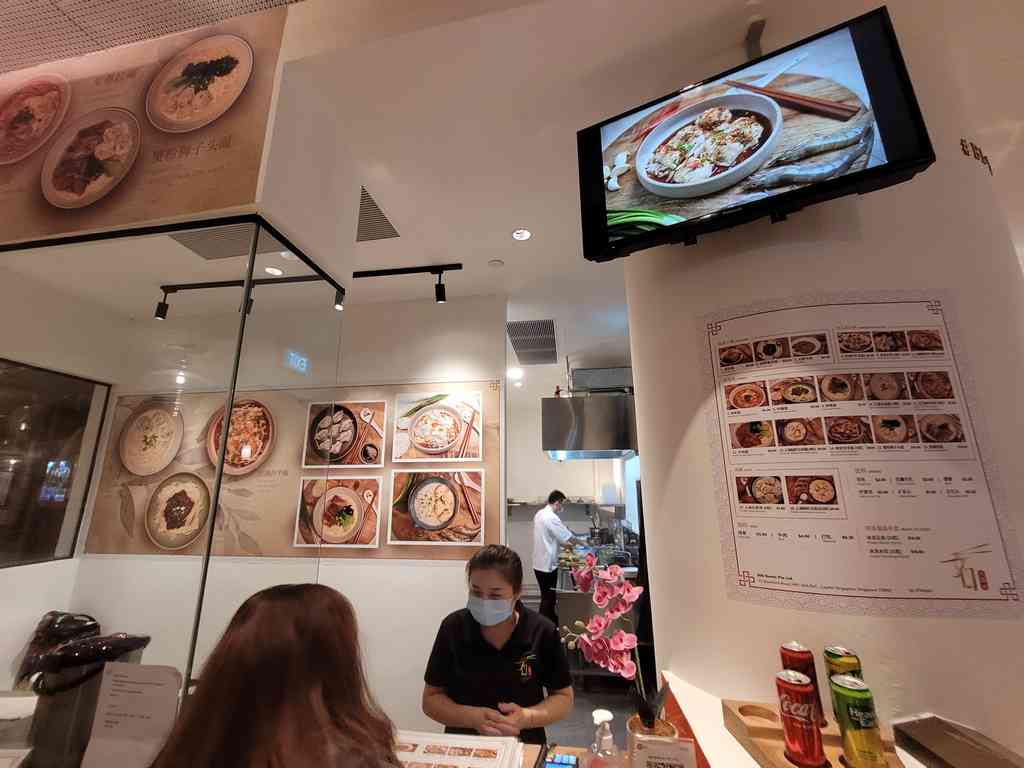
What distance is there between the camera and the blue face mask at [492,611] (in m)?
1.67

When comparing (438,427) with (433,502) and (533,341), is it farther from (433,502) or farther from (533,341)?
(533,341)

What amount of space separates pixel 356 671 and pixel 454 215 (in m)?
2.21

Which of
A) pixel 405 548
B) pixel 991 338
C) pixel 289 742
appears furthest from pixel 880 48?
pixel 405 548

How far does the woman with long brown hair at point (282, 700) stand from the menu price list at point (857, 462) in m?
0.98

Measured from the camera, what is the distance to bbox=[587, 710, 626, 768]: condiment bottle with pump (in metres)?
0.97

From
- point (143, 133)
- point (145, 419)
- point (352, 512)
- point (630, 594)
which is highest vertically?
point (143, 133)

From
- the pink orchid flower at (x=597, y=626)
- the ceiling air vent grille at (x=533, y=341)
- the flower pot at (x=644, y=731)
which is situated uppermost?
the ceiling air vent grille at (x=533, y=341)

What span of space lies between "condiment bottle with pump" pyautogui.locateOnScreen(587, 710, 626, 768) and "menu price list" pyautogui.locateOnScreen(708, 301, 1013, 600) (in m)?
0.50

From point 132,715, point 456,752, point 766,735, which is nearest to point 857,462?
point 766,735

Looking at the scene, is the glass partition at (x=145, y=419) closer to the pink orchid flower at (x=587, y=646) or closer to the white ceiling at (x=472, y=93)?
the white ceiling at (x=472, y=93)

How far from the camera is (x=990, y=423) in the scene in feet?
3.30

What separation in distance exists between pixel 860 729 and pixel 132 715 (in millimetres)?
1789

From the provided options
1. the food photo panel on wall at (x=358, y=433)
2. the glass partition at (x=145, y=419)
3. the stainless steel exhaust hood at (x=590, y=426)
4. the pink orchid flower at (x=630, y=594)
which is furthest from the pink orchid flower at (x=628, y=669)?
the stainless steel exhaust hood at (x=590, y=426)

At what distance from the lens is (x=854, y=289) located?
113cm
